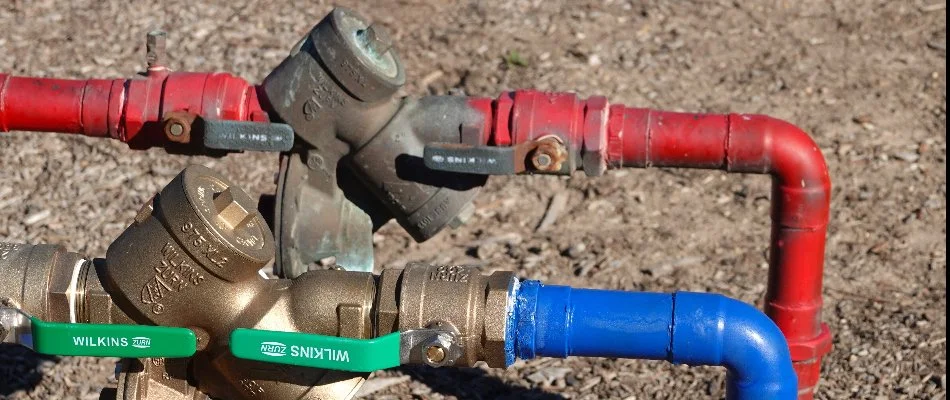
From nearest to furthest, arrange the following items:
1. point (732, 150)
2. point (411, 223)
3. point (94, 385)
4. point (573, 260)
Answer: point (732, 150) → point (411, 223) → point (94, 385) → point (573, 260)

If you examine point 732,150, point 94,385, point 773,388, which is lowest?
point 94,385

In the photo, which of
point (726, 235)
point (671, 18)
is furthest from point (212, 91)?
point (671, 18)

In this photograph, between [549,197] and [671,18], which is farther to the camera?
[671,18]

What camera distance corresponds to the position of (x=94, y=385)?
4125 millimetres

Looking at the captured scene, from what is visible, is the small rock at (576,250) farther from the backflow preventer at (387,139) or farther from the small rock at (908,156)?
the small rock at (908,156)

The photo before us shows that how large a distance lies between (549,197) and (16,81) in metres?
2.21

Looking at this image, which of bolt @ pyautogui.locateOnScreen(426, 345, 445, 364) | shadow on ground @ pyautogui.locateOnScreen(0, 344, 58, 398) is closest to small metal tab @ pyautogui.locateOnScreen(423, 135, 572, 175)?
bolt @ pyautogui.locateOnScreen(426, 345, 445, 364)

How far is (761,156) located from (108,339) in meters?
1.69

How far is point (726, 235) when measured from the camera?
197 inches

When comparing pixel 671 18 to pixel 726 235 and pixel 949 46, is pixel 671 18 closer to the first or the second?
pixel 949 46

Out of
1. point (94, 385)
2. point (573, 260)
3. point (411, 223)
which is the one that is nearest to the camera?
point (411, 223)

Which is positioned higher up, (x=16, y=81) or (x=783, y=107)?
(x=16, y=81)

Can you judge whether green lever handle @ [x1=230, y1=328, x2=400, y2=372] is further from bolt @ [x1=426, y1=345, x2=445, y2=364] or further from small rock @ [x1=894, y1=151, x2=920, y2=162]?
small rock @ [x1=894, y1=151, x2=920, y2=162]

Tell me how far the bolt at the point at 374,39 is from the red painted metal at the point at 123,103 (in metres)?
0.35
